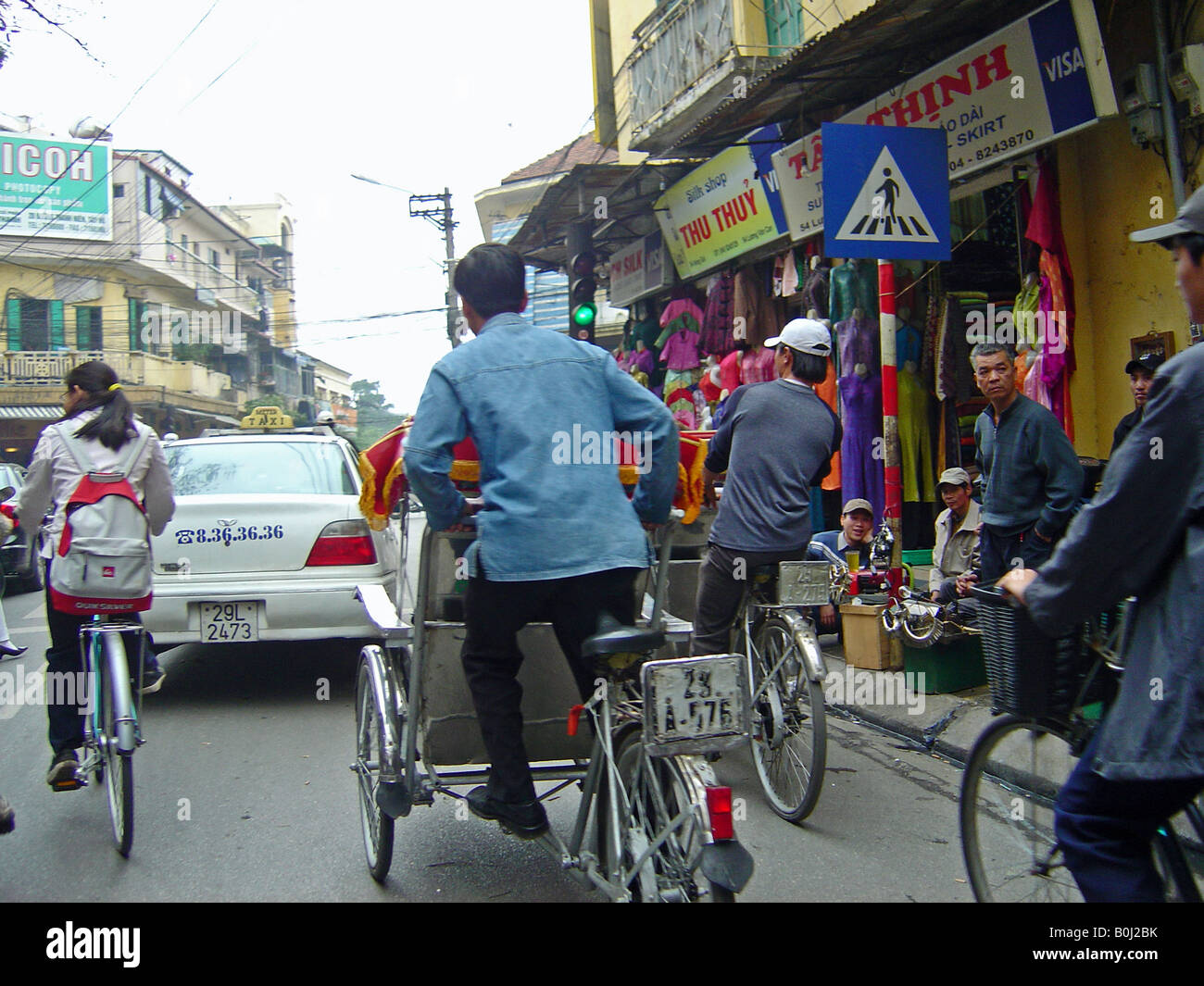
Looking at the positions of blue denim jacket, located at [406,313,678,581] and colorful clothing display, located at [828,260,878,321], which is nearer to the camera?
blue denim jacket, located at [406,313,678,581]

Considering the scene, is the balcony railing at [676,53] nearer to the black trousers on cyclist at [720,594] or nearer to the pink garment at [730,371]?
the pink garment at [730,371]

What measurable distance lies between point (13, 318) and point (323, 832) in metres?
31.7

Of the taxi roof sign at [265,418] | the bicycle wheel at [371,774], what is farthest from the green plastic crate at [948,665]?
the taxi roof sign at [265,418]

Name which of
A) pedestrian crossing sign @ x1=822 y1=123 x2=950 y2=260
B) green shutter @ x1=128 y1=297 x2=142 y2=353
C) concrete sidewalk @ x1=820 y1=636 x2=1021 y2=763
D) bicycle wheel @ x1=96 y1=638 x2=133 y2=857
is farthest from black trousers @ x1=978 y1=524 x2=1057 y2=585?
green shutter @ x1=128 y1=297 x2=142 y2=353

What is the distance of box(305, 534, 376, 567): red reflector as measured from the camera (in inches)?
230

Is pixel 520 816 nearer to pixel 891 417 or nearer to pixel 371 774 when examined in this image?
pixel 371 774

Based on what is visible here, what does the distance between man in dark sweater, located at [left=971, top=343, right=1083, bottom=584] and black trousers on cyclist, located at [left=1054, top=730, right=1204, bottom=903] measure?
8.46 ft

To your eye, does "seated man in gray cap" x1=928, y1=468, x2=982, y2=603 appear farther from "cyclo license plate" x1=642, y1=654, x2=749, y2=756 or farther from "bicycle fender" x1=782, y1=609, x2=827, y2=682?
"cyclo license plate" x1=642, y1=654, x2=749, y2=756

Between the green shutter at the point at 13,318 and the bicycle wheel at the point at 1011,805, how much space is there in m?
33.5

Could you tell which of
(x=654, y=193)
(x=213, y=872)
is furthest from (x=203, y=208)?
(x=213, y=872)

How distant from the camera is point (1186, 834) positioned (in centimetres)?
224

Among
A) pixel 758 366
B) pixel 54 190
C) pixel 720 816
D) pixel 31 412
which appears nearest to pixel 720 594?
pixel 720 816
